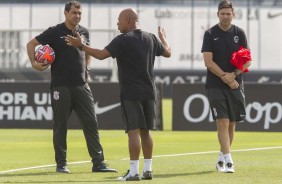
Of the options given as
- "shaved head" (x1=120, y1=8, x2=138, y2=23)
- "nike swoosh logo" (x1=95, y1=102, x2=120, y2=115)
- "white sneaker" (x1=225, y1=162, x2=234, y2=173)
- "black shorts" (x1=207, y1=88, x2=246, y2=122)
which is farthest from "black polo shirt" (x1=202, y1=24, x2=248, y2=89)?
"nike swoosh logo" (x1=95, y1=102, x2=120, y2=115)

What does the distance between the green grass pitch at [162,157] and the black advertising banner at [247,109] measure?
1.25ft

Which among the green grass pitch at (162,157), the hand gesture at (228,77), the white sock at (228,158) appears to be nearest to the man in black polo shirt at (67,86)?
the green grass pitch at (162,157)

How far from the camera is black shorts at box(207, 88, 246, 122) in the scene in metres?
14.6

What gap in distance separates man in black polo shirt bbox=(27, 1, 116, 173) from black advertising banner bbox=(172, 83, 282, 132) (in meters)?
9.87

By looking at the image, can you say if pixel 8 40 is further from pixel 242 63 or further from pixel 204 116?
pixel 242 63

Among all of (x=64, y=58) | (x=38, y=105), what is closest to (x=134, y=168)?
(x=64, y=58)

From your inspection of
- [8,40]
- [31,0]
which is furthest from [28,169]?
[31,0]

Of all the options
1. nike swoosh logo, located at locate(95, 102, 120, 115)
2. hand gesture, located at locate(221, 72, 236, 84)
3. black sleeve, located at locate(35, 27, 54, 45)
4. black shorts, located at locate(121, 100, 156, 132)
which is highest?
black sleeve, located at locate(35, 27, 54, 45)

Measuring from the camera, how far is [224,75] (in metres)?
14.4

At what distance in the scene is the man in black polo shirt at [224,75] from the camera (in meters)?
14.4

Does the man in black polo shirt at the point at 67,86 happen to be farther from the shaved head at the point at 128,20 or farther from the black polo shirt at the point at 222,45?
the black polo shirt at the point at 222,45

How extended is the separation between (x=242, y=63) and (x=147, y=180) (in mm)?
2239

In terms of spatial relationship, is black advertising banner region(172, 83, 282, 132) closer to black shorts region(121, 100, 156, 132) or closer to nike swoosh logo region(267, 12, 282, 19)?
black shorts region(121, 100, 156, 132)

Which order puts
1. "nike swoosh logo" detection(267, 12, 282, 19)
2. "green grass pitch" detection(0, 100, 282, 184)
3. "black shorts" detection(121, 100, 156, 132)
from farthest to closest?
"nike swoosh logo" detection(267, 12, 282, 19)
"green grass pitch" detection(0, 100, 282, 184)
"black shorts" detection(121, 100, 156, 132)
